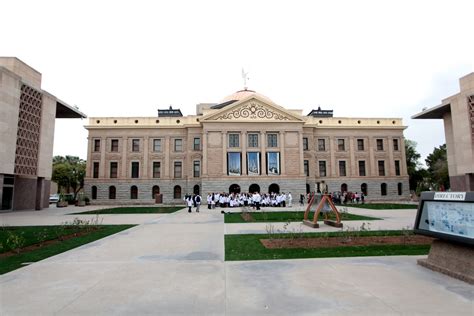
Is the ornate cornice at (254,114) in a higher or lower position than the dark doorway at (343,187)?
higher

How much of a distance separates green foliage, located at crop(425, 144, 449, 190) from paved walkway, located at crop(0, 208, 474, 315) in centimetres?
5074

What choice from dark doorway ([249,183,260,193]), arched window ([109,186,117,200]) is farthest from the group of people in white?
arched window ([109,186,117,200])

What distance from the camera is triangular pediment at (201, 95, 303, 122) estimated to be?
4300 cm

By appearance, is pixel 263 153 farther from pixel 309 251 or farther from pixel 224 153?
pixel 309 251

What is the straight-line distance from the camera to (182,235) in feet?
39.6

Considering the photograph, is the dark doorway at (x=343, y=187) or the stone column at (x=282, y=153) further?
the dark doorway at (x=343, y=187)

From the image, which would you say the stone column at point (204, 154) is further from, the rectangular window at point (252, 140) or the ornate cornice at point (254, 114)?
the rectangular window at point (252, 140)

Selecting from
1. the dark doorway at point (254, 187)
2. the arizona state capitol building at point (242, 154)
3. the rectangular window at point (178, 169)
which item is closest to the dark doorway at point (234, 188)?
the arizona state capitol building at point (242, 154)

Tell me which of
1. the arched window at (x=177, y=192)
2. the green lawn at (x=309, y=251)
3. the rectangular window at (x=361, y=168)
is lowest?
the green lawn at (x=309, y=251)

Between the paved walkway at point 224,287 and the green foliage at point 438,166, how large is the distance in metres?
50.7

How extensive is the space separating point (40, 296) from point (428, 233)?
316 inches

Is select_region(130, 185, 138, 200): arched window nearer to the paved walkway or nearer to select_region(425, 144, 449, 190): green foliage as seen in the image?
the paved walkway

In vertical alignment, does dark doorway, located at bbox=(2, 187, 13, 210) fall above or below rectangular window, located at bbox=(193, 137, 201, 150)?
below

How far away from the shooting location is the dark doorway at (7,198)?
86.2 feet
